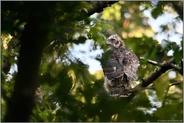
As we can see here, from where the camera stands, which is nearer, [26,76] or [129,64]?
[26,76]

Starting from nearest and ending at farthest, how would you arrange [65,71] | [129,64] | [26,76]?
[26,76] → [65,71] → [129,64]

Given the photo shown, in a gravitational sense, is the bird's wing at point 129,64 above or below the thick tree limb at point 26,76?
above

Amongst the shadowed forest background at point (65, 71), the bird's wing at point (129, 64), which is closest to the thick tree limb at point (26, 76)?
the shadowed forest background at point (65, 71)

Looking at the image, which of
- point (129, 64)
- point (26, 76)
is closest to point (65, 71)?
point (26, 76)

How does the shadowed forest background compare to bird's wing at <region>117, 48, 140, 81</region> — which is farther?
bird's wing at <region>117, 48, 140, 81</region>

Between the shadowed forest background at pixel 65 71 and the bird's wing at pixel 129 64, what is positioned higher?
the bird's wing at pixel 129 64

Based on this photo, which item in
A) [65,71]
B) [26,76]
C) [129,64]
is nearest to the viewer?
[26,76]

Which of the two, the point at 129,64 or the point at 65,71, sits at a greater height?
the point at 129,64

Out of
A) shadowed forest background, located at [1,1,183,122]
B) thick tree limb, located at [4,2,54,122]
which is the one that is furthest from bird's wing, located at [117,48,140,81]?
thick tree limb, located at [4,2,54,122]

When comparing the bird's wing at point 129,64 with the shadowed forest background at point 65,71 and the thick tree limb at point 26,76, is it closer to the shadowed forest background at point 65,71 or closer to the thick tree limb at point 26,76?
the shadowed forest background at point 65,71

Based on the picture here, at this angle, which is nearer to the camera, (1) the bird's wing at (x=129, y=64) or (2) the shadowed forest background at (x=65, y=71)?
(2) the shadowed forest background at (x=65, y=71)

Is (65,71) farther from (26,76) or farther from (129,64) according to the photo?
(129,64)

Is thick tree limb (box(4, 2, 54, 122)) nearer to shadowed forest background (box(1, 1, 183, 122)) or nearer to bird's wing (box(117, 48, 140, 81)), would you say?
shadowed forest background (box(1, 1, 183, 122))

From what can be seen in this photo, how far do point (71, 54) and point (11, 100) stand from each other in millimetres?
481
